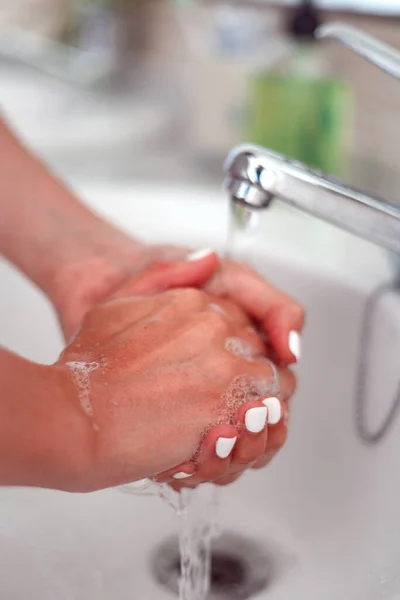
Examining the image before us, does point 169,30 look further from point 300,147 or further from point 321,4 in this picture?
point 300,147

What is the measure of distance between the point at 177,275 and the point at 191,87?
1.58 ft

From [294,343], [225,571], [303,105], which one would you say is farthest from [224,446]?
[303,105]

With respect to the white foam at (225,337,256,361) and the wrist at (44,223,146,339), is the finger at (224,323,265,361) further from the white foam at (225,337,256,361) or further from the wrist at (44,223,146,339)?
the wrist at (44,223,146,339)

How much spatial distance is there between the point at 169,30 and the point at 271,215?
490 mm

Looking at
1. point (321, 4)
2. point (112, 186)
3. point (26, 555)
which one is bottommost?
point (26, 555)

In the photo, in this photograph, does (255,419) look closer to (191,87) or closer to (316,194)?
(316,194)

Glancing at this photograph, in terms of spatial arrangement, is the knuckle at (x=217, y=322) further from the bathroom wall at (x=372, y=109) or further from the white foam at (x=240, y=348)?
the bathroom wall at (x=372, y=109)

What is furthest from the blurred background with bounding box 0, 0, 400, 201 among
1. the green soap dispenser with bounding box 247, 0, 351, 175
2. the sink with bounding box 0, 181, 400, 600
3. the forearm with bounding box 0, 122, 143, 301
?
the forearm with bounding box 0, 122, 143, 301

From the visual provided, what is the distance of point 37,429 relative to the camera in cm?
40

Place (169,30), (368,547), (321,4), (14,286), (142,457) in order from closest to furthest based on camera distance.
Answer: (142,457) → (368,547) → (14,286) → (321,4) → (169,30)

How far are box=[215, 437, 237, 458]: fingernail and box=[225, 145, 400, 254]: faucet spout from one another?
0.46ft

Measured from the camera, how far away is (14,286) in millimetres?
822

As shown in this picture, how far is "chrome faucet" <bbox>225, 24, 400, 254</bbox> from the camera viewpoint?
1.64 ft

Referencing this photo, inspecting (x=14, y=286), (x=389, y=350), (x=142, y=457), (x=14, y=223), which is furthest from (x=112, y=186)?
(x=142, y=457)
